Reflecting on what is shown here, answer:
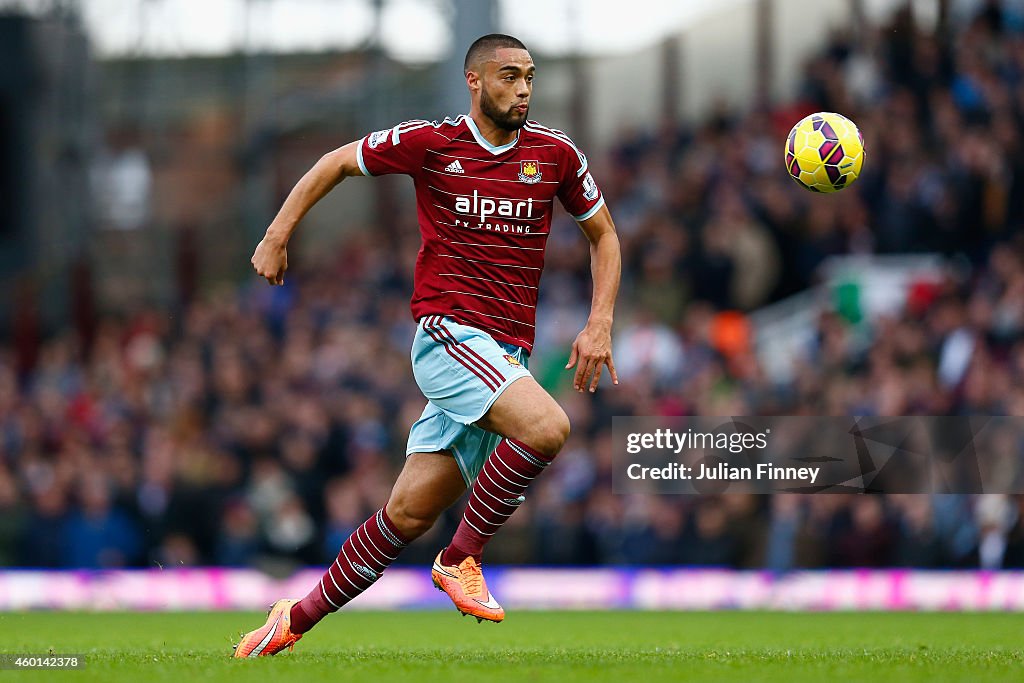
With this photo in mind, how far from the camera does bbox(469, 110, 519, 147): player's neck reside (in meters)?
7.62

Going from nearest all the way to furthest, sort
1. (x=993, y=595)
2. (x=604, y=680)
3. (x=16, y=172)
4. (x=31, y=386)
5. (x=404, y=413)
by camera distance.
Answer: (x=604, y=680), (x=993, y=595), (x=404, y=413), (x=31, y=386), (x=16, y=172)

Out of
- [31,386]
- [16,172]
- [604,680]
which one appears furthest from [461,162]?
[16,172]

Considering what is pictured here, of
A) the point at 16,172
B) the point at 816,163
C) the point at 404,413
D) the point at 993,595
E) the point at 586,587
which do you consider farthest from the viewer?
the point at 16,172

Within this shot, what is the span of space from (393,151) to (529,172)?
62 centimetres

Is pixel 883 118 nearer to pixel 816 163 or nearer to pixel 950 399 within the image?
pixel 950 399

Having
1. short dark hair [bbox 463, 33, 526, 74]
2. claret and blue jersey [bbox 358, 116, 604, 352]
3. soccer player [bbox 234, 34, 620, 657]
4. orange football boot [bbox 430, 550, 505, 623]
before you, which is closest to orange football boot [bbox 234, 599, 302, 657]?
soccer player [bbox 234, 34, 620, 657]

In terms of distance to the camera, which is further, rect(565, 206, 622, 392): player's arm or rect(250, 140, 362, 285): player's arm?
rect(565, 206, 622, 392): player's arm

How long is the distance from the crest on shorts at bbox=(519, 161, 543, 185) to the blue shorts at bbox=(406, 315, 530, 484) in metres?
0.73

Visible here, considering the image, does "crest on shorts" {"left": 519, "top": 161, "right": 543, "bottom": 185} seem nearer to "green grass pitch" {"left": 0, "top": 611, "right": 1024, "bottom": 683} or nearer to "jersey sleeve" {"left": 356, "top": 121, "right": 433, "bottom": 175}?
"jersey sleeve" {"left": 356, "top": 121, "right": 433, "bottom": 175}

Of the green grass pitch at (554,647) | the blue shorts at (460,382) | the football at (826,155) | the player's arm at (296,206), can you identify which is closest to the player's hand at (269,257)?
the player's arm at (296,206)

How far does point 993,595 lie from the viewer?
1395cm

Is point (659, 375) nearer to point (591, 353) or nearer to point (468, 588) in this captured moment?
Answer: point (591, 353)

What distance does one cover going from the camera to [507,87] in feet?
24.7

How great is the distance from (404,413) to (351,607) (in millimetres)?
2098
